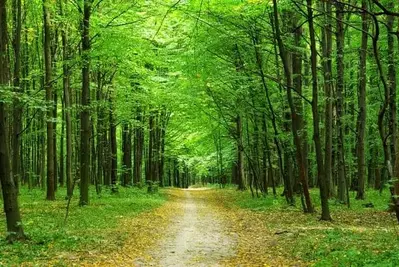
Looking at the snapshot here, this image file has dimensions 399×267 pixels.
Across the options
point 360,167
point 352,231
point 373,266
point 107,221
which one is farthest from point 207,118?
point 373,266

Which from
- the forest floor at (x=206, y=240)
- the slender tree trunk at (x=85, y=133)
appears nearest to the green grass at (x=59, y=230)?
the forest floor at (x=206, y=240)

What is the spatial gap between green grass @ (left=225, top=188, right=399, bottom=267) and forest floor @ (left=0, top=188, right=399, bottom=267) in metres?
0.02

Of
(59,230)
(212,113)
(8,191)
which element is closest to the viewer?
(8,191)

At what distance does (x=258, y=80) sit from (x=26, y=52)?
16.1m

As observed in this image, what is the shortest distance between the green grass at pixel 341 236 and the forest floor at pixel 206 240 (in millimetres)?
17

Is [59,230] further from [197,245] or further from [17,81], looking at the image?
[17,81]

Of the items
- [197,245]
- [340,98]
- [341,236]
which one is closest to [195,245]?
[197,245]

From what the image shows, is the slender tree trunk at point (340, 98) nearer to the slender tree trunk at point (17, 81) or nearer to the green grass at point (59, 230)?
the green grass at point (59, 230)

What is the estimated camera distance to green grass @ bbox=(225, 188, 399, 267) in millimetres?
7801

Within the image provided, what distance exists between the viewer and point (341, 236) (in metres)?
10.2

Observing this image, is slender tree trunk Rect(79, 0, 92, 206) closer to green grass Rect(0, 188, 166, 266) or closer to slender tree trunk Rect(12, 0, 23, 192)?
green grass Rect(0, 188, 166, 266)

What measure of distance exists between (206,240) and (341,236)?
3.71m

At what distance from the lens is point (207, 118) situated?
3038cm

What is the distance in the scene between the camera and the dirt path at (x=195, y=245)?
9.02m
